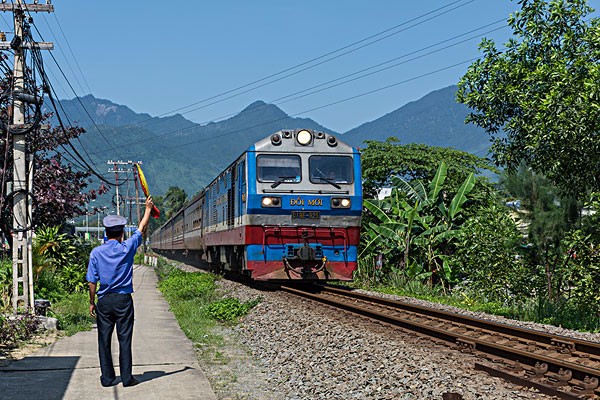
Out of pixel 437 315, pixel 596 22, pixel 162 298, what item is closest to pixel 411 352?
pixel 437 315

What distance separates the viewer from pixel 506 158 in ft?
46.2

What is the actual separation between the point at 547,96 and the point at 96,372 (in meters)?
8.15

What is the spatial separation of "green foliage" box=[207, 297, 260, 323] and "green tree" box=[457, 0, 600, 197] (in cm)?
592

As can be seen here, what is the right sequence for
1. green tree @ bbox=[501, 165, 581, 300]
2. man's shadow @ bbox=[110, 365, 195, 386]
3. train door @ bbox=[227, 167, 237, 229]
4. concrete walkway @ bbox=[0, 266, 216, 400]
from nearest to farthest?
concrete walkway @ bbox=[0, 266, 216, 400] < man's shadow @ bbox=[110, 365, 195, 386] < train door @ bbox=[227, 167, 237, 229] < green tree @ bbox=[501, 165, 581, 300]

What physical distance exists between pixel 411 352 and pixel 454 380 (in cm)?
163

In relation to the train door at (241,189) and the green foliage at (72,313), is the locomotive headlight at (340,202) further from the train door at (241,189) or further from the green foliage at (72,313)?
the green foliage at (72,313)

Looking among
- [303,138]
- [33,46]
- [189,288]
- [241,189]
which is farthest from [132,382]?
[189,288]

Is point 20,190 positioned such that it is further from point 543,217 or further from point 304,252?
point 543,217

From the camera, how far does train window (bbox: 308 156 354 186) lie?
1638 centimetres

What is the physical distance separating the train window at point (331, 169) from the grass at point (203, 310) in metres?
3.41

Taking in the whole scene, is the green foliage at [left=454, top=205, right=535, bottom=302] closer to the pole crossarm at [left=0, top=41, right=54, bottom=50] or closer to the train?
the train

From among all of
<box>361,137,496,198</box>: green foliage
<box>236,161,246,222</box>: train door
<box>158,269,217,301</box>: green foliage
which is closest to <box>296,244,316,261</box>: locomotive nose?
<box>236,161,246,222</box>: train door

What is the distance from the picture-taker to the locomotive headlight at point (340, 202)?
53.1 feet

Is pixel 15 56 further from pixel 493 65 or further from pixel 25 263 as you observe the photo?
pixel 493 65
